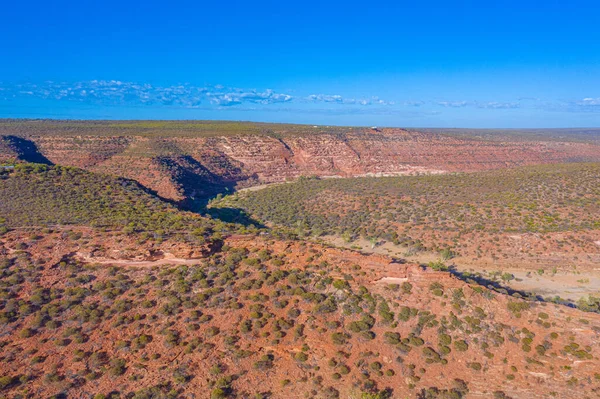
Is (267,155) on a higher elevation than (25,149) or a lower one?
lower

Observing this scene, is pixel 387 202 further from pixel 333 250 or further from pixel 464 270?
pixel 333 250

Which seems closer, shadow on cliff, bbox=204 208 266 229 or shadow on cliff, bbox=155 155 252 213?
shadow on cliff, bbox=204 208 266 229

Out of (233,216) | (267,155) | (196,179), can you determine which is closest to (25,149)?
(196,179)

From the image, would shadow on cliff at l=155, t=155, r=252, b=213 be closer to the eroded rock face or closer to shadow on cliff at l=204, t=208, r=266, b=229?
the eroded rock face

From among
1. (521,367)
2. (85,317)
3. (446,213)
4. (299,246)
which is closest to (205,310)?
(85,317)

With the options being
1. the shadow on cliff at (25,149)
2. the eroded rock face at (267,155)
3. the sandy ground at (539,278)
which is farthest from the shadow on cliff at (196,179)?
the sandy ground at (539,278)

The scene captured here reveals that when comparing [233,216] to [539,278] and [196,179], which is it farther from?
[539,278]

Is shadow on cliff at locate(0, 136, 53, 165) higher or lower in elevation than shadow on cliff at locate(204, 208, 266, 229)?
higher

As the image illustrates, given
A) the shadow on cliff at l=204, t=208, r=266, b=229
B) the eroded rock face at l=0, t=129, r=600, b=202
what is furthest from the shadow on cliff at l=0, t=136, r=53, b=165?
the shadow on cliff at l=204, t=208, r=266, b=229
